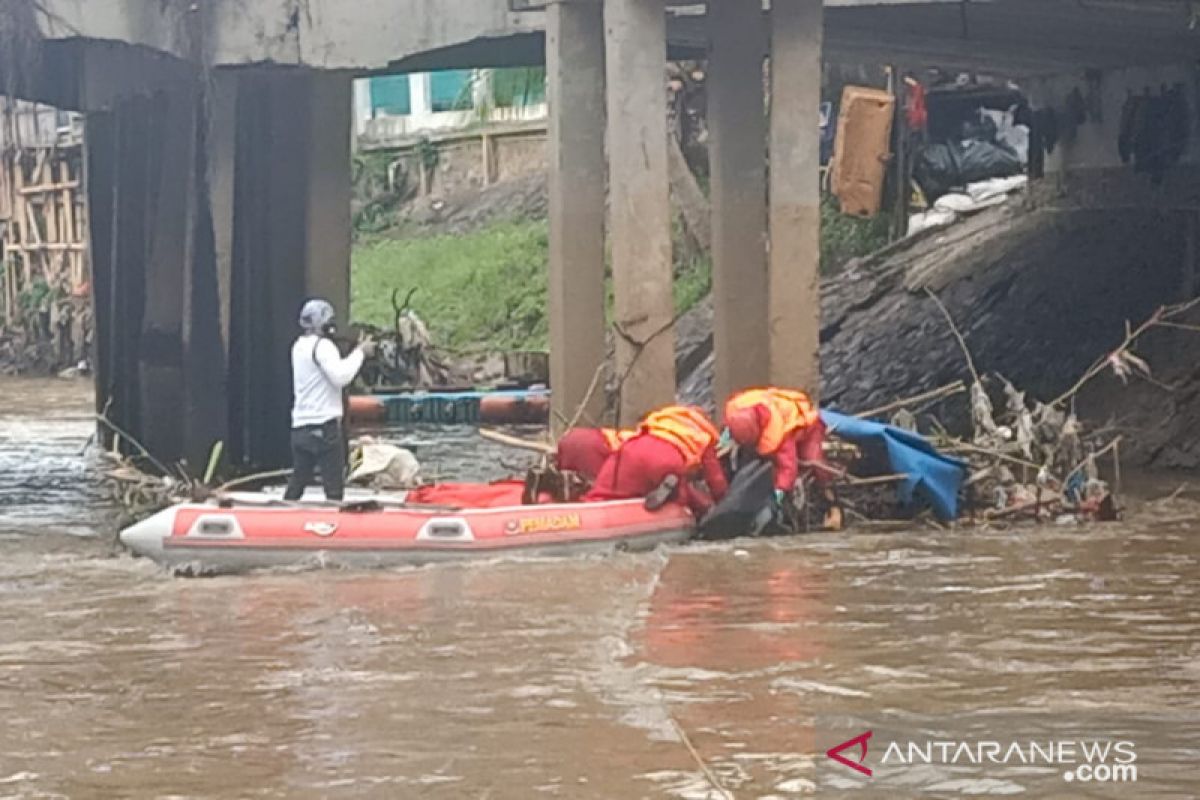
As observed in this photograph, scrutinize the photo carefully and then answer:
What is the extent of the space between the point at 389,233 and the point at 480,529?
3163 centimetres

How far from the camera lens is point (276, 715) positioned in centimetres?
1033

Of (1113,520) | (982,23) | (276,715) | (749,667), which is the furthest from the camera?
(982,23)

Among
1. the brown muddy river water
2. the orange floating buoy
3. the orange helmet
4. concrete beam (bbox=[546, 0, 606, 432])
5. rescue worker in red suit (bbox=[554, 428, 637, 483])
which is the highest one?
concrete beam (bbox=[546, 0, 606, 432])

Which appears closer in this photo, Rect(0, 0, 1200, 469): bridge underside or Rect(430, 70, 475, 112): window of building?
Rect(0, 0, 1200, 469): bridge underside

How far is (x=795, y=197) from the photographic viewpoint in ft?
58.2

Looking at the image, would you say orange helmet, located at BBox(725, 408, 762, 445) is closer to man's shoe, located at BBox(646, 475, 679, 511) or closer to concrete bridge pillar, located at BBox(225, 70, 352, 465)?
man's shoe, located at BBox(646, 475, 679, 511)

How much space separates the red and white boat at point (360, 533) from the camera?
48.4ft

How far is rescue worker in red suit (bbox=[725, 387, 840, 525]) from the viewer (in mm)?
15719

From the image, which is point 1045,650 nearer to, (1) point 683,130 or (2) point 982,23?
(2) point 982,23

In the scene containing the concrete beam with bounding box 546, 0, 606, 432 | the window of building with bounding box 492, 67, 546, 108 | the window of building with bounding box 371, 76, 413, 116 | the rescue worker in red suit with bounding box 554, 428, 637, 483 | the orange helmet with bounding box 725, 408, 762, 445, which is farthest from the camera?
the window of building with bounding box 371, 76, 413, 116

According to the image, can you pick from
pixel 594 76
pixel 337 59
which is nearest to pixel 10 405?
pixel 337 59

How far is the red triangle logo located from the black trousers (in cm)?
688

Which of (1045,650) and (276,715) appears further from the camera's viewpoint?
(1045,650)

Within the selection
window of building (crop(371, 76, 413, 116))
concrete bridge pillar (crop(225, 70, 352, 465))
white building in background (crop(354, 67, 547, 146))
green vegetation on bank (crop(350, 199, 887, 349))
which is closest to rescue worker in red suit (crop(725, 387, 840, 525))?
concrete bridge pillar (crop(225, 70, 352, 465))
